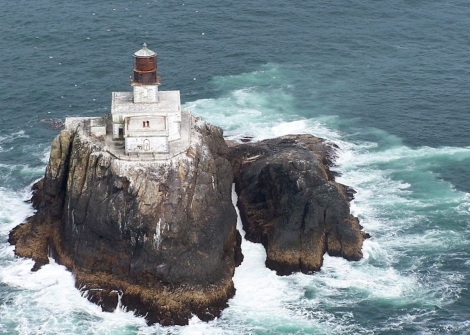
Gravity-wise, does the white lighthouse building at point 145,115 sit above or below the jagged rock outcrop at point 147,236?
above

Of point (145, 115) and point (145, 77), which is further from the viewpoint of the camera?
point (145, 115)

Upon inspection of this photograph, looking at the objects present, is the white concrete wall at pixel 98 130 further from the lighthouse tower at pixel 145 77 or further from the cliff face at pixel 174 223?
the lighthouse tower at pixel 145 77

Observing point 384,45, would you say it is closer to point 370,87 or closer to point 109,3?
point 370,87

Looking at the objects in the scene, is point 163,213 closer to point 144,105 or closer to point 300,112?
point 144,105

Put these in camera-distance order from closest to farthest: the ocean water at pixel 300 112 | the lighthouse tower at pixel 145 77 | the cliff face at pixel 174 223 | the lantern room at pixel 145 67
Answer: the ocean water at pixel 300 112, the cliff face at pixel 174 223, the lantern room at pixel 145 67, the lighthouse tower at pixel 145 77

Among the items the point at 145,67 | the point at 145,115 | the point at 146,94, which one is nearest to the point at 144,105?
the point at 146,94

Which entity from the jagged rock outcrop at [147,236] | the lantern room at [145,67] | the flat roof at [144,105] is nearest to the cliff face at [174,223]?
the jagged rock outcrop at [147,236]
